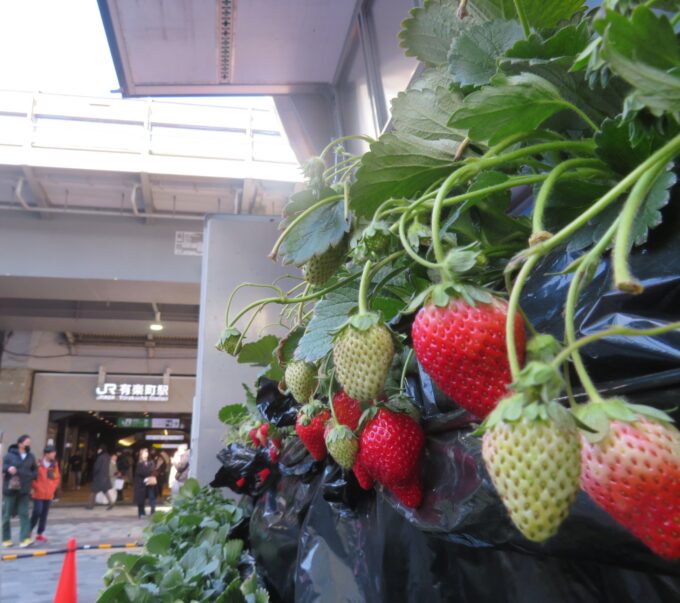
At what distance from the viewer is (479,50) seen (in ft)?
1.87

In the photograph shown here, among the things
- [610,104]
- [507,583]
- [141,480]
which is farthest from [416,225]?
[141,480]

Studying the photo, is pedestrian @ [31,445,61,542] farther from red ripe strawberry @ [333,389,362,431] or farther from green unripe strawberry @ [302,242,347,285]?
green unripe strawberry @ [302,242,347,285]

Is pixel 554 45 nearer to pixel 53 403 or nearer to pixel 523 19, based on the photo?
pixel 523 19

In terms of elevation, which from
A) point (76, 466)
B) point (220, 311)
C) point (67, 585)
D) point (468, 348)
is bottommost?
point (67, 585)

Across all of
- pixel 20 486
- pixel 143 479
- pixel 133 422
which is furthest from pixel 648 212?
pixel 133 422

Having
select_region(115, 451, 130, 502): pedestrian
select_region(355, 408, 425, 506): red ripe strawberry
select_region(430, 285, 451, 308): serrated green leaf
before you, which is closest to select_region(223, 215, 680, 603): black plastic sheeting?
select_region(355, 408, 425, 506): red ripe strawberry

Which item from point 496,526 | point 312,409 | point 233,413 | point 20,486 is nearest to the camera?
point 496,526

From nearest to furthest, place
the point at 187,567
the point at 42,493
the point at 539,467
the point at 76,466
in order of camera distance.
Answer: the point at 539,467, the point at 187,567, the point at 42,493, the point at 76,466

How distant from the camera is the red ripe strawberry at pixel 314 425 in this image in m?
0.97

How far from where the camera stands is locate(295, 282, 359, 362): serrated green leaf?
0.64 meters

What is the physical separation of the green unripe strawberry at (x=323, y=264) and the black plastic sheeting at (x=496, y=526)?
19 centimetres

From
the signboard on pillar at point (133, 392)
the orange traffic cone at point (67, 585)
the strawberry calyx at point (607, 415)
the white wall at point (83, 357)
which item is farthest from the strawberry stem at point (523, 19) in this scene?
the signboard on pillar at point (133, 392)

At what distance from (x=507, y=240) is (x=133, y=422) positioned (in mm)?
15567

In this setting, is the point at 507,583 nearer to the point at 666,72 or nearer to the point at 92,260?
the point at 666,72
